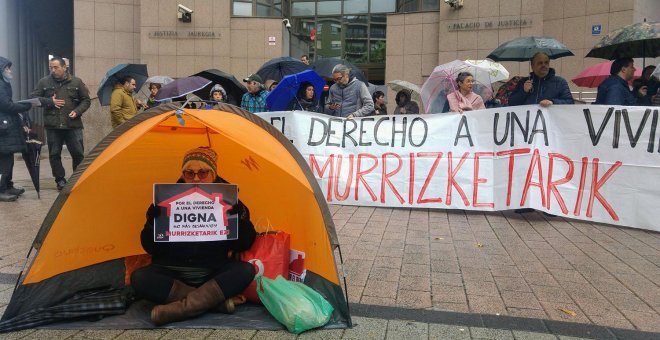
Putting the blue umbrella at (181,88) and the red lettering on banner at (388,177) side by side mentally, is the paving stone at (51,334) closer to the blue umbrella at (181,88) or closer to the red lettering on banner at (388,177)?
the red lettering on banner at (388,177)

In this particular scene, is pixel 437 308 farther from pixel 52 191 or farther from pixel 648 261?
pixel 52 191

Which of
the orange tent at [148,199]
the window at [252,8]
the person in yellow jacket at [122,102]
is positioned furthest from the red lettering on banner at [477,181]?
the window at [252,8]

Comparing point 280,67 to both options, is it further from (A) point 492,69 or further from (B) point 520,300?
(B) point 520,300

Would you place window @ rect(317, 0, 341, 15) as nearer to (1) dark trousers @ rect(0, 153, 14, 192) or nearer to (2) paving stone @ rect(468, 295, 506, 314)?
(1) dark trousers @ rect(0, 153, 14, 192)

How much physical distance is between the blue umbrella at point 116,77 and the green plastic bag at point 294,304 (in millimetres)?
6412

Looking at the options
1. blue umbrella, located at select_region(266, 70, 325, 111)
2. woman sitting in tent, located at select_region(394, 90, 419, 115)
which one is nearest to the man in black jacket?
blue umbrella, located at select_region(266, 70, 325, 111)

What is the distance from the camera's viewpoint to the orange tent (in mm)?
3529

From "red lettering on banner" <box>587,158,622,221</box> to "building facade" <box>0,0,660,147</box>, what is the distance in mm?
9907

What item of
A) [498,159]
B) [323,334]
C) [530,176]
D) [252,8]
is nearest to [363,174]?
[498,159]

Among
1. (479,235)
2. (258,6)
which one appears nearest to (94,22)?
(258,6)

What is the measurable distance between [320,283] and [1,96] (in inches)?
231

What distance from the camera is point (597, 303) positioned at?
4.02 meters

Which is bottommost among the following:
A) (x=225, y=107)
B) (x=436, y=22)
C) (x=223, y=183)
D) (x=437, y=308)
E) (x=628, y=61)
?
(x=437, y=308)

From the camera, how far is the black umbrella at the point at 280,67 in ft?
36.2
